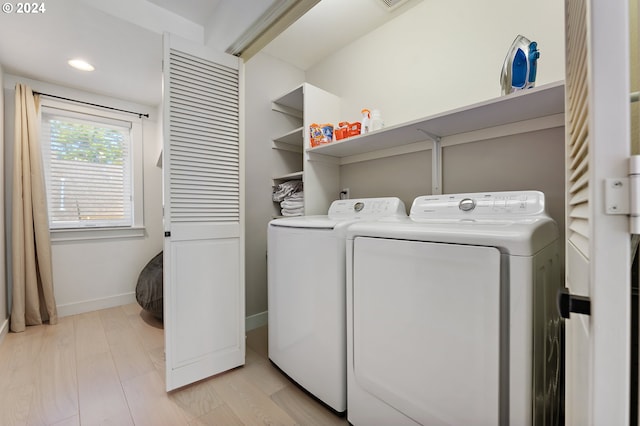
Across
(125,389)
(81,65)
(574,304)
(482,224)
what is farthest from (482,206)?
(81,65)

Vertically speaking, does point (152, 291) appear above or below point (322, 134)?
below

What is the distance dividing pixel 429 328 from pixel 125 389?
1750 mm

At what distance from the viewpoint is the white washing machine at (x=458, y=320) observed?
818 mm

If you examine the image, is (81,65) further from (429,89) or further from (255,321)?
(429,89)

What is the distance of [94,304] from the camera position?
9.31 ft

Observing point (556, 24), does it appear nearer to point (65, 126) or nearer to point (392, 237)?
point (392, 237)

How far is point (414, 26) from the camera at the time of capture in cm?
192

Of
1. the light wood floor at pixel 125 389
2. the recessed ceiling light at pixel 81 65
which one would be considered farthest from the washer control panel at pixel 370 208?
A: the recessed ceiling light at pixel 81 65

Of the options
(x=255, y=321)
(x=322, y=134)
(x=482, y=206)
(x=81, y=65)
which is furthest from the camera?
(x=255, y=321)

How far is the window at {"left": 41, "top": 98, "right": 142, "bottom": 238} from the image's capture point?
2688 millimetres

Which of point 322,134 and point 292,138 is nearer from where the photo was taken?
point 322,134

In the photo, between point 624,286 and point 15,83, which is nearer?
point 624,286

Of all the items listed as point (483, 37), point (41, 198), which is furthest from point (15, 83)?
point (483, 37)

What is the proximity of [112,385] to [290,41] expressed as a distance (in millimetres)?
2806
